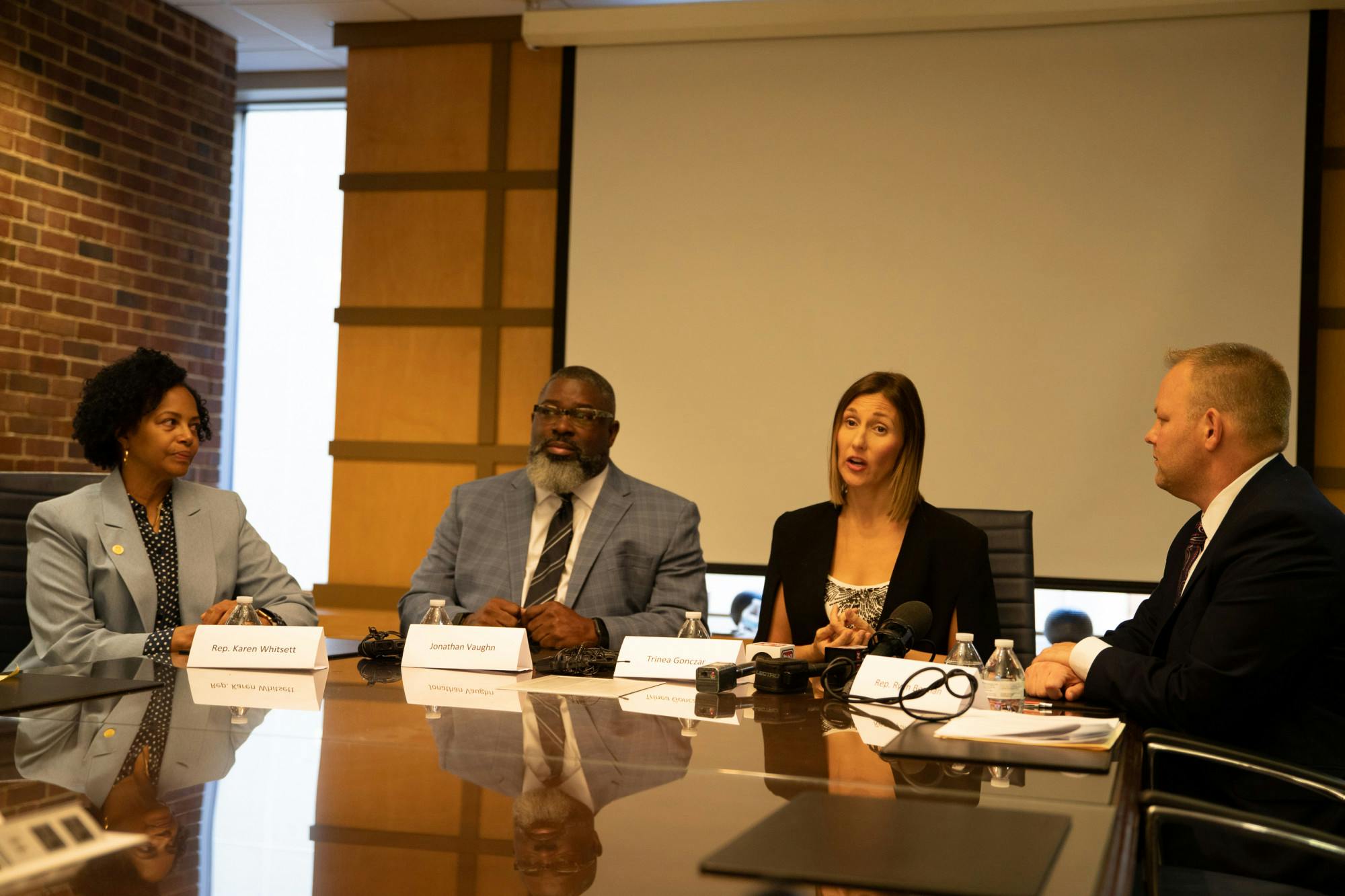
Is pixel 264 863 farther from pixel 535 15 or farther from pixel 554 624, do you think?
pixel 535 15

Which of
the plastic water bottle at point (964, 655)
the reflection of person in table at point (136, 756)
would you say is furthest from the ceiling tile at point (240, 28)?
the plastic water bottle at point (964, 655)

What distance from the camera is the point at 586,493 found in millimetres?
3402

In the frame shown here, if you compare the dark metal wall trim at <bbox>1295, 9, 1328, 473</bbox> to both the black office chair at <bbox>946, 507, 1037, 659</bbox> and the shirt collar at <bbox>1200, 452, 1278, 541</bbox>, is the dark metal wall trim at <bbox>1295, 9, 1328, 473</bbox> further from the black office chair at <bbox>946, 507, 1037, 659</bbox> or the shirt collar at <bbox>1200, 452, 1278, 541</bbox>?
the shirt collar at <bbox>1200, 452, 1278, 541</bbox>

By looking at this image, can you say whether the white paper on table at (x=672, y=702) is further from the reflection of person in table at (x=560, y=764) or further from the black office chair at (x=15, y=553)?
the black office chair at (x=15, y=553)

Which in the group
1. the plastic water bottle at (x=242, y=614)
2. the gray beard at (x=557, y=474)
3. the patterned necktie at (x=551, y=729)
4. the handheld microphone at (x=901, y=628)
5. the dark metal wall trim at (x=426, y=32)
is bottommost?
the patterned necktie at (x=551, y=729)

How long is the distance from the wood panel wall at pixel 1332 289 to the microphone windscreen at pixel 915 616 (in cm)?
318

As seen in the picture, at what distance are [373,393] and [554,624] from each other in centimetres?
314

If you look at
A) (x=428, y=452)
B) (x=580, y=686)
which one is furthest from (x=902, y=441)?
(x=428, y=452)

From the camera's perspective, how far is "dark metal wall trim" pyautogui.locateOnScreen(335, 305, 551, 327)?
5480 mm

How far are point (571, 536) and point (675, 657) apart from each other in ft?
3.41

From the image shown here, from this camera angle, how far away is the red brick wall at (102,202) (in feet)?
15.9

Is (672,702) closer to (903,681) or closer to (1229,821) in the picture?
(903,681)

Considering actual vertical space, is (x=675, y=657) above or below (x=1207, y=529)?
below

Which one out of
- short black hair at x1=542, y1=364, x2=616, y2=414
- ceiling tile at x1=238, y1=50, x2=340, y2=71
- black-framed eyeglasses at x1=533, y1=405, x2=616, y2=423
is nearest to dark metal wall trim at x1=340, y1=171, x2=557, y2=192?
ceiling tile at x1=238, y1=50, x2=340, y2=71
